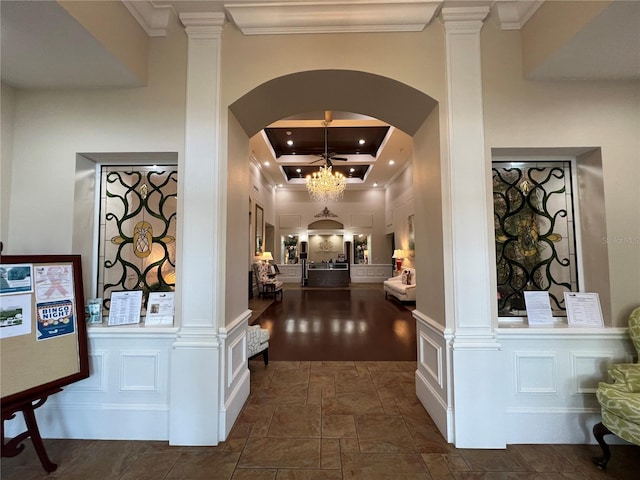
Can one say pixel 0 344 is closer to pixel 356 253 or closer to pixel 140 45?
pixel 140 45

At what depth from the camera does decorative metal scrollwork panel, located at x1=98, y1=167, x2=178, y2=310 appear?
8.38ft

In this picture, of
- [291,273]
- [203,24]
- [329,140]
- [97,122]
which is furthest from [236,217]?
[291,273]

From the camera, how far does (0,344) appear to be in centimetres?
173

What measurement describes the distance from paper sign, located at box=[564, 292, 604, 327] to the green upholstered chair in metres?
0.19

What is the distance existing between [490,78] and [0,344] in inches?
157

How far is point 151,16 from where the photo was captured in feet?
7.36

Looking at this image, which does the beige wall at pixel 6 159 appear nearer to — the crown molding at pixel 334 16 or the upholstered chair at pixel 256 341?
the crown molding at pixel 334 16

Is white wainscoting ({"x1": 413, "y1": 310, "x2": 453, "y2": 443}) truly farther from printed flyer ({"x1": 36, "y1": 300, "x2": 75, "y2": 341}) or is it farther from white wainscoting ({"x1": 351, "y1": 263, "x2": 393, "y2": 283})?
white wainscoting ({"x1": 351, "y1": 263, "x2": 393, "y2": 283})

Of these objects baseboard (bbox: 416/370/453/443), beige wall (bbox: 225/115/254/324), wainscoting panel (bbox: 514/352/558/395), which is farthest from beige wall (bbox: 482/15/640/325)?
beige wall (bbox: 225/115/254/324)

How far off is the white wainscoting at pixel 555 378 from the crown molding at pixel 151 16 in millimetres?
3684

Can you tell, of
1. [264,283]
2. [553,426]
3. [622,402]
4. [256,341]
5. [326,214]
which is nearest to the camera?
[622,402]

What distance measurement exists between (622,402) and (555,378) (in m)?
0.49

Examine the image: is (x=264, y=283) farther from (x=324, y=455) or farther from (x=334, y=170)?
(x=324, y=455)

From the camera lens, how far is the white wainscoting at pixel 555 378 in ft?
7.05
